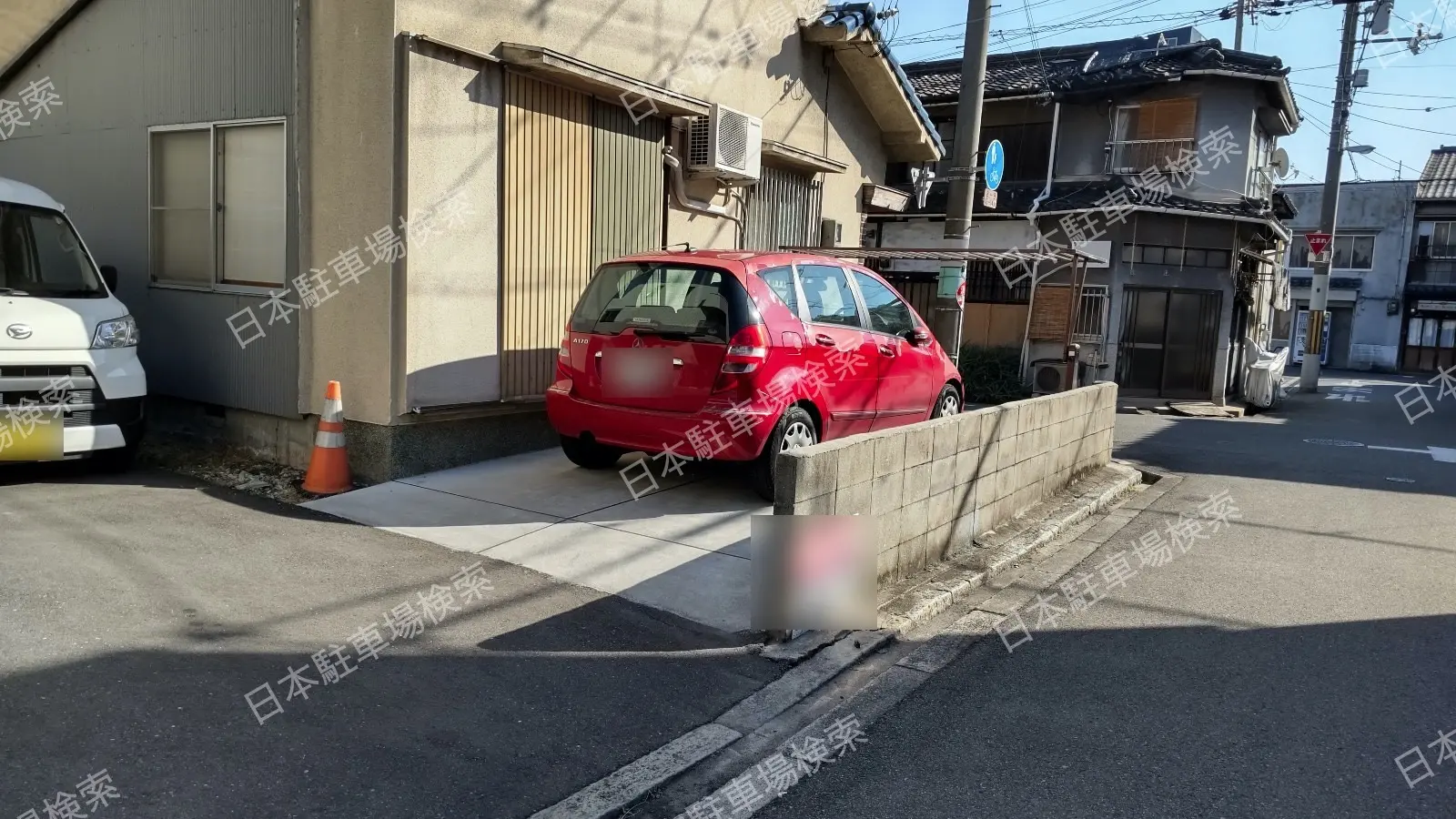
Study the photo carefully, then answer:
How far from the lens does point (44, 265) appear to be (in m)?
7.34

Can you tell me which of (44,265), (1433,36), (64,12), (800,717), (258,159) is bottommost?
(800,717)

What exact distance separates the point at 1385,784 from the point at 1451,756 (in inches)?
19.5

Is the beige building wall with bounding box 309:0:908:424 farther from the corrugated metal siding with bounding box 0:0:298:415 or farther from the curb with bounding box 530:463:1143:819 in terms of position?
the curb with bounding box 530:463:1143:819

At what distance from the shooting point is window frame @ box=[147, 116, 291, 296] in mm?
7387

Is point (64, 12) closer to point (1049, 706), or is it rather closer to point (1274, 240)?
point (1049, 706)

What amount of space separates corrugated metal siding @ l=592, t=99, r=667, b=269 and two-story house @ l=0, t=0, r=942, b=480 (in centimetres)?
3

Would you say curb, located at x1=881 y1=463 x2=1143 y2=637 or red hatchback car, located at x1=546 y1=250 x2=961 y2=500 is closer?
curb, located at x1=881 y1=463 x2=1143 y2=637

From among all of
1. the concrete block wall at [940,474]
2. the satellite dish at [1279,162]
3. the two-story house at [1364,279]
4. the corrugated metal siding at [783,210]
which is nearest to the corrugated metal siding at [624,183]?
the corrugated metal siding at [783,210]

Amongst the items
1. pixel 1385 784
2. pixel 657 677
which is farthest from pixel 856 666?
pixel 1385 784

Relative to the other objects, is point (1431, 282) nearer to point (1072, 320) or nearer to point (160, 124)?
point (1072, 320)

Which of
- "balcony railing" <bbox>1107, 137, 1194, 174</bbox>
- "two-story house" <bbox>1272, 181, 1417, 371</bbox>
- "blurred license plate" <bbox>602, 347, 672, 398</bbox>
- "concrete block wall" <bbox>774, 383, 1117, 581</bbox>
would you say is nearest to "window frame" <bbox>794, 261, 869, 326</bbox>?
"blurred license plate" <bbox>602, 347, 672, 398</bbox>

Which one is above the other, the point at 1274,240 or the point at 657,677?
the point at 1274,240

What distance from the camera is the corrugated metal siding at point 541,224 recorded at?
306 inches

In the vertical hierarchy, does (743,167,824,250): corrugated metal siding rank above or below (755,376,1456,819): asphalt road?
above
